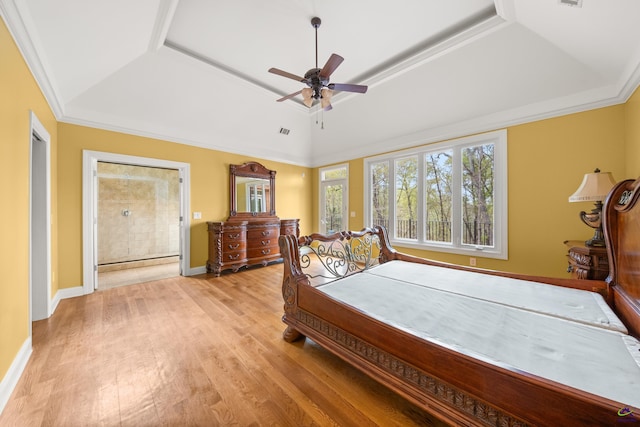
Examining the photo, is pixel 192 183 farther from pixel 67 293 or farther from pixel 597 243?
pixel 597 243

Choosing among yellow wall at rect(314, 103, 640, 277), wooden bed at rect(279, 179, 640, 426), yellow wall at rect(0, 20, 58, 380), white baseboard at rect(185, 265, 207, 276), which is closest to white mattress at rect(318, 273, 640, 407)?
wooden bed at rect(279, 179, 640, 426)

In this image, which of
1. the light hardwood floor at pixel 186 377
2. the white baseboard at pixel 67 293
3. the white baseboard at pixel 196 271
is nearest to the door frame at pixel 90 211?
the white baseboard at pixel 67 293

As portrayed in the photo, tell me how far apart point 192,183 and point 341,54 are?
10.8ft

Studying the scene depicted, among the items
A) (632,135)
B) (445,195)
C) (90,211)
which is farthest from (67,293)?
(632,135)

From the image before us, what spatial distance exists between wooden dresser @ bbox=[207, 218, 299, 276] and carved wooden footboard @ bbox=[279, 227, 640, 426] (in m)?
2.66

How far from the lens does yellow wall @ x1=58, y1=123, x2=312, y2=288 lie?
10.6 ft

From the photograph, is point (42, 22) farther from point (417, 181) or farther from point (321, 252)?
point (417, 181)

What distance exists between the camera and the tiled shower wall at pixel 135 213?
5.05m

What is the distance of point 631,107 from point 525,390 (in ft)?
11.5

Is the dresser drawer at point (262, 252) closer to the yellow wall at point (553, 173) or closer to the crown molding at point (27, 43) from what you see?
the crown molding at point (27, 43)

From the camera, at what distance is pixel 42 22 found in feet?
6.26

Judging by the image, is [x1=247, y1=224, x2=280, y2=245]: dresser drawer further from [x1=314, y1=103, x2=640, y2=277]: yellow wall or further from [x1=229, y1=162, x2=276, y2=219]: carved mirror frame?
[x1=314, y1=103, x2=640, y2=277]: yellow wall

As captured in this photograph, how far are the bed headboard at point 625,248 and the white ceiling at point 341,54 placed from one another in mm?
1466

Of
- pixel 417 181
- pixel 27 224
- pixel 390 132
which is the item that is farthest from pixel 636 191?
pixel 27 224
